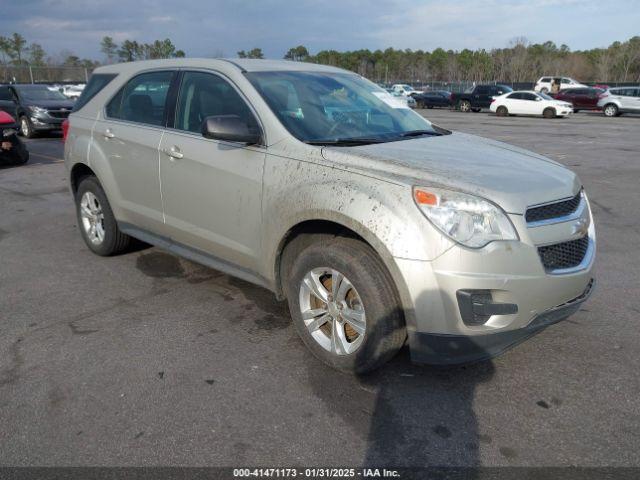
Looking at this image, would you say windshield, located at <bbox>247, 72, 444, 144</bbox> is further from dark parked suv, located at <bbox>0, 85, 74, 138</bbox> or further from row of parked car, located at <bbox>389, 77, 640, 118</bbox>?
Answer: row of parked car, located at <bbox>389, 77, 640, 118</bbox>

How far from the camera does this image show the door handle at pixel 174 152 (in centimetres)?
396

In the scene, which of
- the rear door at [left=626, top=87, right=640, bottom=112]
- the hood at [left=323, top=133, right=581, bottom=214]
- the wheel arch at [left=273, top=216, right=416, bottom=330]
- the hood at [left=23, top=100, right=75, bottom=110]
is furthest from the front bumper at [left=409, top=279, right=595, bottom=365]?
the rear door at [left=626, top=87, right=640, bottom=112]

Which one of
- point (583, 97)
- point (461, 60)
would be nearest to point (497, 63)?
point (461, 60)

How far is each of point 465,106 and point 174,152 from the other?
111 feet

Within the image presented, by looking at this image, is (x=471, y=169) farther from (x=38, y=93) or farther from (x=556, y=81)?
(x=556, y=81)

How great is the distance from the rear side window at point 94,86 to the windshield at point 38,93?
44.3 feet

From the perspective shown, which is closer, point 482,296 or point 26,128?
point 482,296

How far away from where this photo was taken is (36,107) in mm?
16172

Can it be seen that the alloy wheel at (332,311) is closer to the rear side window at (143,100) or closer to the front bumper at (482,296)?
the front bumper at (482,296)

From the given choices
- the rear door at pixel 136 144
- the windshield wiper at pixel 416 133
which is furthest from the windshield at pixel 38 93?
the windshield wiper at pixel 416 133

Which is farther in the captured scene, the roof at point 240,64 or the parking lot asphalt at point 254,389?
the roof at point 240,64

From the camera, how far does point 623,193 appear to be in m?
8.54

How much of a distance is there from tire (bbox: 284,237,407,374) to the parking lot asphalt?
0.58 ft

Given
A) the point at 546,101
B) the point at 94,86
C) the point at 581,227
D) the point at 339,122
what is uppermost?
the point at 94,86
